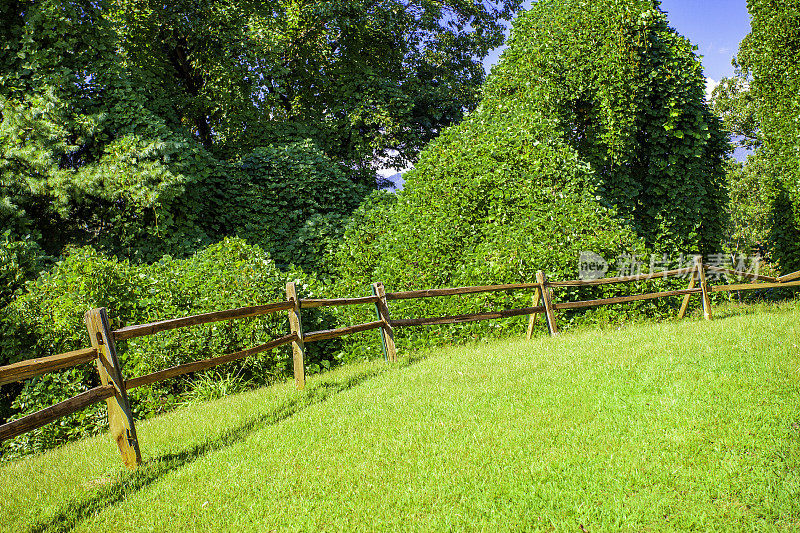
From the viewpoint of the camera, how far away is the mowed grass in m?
3.63

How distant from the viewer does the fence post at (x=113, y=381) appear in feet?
15.9

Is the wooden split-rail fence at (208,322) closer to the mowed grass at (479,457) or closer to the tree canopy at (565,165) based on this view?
the mowed grass at (479,457)

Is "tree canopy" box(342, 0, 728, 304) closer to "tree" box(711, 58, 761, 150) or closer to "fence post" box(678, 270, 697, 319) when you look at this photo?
A: "fence post" box(678, 270, 697, 319)

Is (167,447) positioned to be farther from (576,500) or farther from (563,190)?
(563,190)

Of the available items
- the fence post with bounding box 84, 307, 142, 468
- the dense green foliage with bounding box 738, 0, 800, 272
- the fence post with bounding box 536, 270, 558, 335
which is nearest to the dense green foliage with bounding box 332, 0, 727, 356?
the fence post with bounding box 536, 270, 558, 335

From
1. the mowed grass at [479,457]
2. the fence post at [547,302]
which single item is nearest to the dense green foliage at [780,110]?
the mowed grass at [479,457]

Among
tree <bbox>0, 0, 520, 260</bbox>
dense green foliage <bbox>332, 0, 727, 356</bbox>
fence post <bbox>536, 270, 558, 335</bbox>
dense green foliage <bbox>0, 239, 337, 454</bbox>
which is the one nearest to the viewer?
dense green foliage <bbox>0, 239, 337, 454</bbox>

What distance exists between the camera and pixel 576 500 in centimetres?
367

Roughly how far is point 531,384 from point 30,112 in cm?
1150

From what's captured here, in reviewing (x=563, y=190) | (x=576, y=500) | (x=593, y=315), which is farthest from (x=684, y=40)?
(x=576, y=500)

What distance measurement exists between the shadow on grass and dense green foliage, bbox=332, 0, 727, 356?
3.77 meters

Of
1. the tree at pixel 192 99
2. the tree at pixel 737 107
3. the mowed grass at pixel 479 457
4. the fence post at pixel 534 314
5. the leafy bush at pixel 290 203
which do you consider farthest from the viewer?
the tree at pixel 737 107

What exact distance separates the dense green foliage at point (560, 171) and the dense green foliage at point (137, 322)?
276 centimetres

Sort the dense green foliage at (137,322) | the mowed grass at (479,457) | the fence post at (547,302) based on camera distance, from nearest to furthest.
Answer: the mowed grass at (479,457)
the dense green foliage at (137,322)
the fence post at (547,302)
